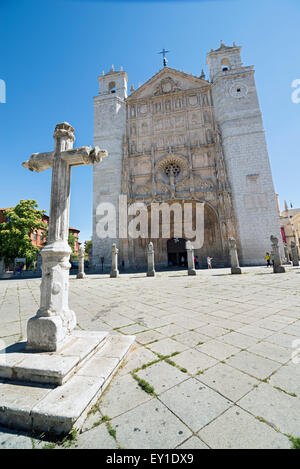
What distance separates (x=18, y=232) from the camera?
62.5 ft

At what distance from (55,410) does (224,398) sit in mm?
1207

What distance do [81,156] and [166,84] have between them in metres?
25.8

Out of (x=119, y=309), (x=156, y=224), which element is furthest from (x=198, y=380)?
(x=156, y=224)

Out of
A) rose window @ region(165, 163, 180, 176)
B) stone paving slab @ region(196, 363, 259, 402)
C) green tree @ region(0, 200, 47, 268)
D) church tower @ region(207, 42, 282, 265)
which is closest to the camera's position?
stone paving slab @ region(196, 363, 259, 402)

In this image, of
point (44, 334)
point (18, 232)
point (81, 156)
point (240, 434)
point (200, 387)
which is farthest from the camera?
point (18, 232)

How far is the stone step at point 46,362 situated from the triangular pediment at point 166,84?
1029 inches

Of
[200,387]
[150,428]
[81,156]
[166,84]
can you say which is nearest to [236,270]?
[200,387]

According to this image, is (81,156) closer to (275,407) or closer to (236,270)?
(275,407)

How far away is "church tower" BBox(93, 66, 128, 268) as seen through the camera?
19.3 m

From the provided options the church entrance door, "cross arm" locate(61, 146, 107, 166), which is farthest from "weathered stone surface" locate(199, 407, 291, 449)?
the church entrance door

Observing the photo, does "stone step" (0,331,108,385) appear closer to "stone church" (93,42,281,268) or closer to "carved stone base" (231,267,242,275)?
"carved stone base" (231,267,242,275)

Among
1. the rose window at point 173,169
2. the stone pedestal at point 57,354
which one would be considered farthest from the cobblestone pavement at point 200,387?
the rose window at point 173,169

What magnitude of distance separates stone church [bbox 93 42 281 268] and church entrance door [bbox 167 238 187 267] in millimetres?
108

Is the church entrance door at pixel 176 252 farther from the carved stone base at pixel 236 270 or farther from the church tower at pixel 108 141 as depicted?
the carved stone base at pixel 236 270
